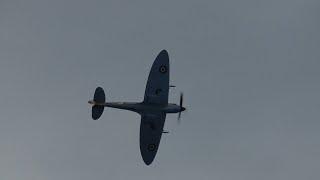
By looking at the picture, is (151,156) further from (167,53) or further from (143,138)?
(167,53)

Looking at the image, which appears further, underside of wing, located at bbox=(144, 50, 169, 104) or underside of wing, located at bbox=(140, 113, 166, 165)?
underside of wing, located at bbox=(140, 113, 166, 165)

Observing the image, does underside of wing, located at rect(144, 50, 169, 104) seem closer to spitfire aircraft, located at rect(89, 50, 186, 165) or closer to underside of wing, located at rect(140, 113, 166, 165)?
spitfire aircraft, located at rect(89, 50, 186, 165)

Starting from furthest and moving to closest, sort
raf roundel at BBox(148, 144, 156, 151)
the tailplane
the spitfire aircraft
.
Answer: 1. raf roundel at BBox(148, 144, 156, 151)
2. the spitfire aircraft
3. the tailplane

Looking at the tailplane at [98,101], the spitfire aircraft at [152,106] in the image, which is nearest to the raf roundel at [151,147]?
the spitfire aircraft at [152,106]

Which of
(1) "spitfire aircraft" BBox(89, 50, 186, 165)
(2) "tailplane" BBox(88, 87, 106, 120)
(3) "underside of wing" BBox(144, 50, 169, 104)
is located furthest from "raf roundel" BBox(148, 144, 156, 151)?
(2) "tailplane" BBox(88, 87, 106, 120)

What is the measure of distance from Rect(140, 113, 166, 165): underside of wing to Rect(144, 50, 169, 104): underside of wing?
2.56 m

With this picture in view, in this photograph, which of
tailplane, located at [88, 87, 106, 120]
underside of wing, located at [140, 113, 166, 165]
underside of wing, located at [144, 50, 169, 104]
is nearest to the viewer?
tailplane, located at [88, 87, 106, 120]

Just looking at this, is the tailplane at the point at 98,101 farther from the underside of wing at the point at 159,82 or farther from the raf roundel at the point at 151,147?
the raf roundel at the point at 151,147

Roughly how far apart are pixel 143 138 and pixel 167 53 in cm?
1364

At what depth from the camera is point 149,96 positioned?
142500mm

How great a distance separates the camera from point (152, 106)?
14212cm

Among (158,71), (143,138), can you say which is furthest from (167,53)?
(143,138)

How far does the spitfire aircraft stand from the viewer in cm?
14038

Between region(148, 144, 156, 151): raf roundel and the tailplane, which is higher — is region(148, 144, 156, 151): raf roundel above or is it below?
below
